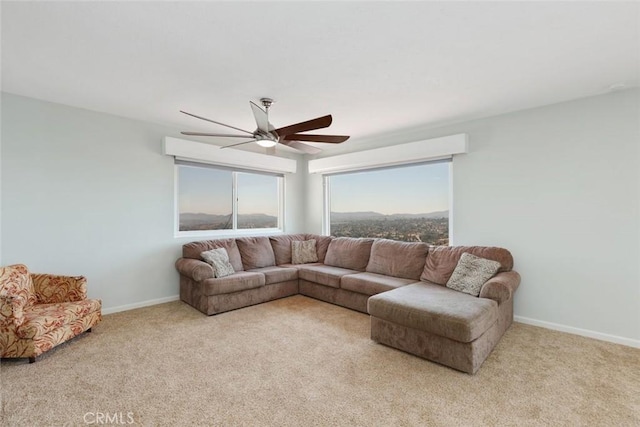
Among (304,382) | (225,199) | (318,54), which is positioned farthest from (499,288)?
(225,199)

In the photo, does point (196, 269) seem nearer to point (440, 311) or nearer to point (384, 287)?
point (384, 287)

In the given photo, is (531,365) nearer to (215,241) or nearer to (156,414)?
(156,414)

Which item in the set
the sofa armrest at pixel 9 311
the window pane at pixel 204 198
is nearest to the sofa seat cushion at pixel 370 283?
the window pane at pixel 204 198

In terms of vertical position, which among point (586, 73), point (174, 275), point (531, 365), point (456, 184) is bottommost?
point (531, 365)

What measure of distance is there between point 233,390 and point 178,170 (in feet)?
10.8

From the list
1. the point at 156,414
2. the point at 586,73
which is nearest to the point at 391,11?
the point at 586,73

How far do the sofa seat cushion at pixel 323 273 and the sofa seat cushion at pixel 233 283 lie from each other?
0.70m

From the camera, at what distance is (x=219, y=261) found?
391 cm

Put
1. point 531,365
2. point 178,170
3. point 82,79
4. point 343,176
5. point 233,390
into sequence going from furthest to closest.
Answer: point 343,176, point 178,170, point 82,79, point 531,365, point 233,390

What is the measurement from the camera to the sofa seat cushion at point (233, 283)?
3.55m

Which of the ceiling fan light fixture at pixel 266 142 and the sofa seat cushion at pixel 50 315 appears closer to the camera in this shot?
the sofa seat cushion at pixel 50 315

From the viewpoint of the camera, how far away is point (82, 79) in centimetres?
269

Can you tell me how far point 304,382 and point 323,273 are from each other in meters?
2.02

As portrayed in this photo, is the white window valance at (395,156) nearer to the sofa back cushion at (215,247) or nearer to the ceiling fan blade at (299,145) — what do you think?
the ceiling fan blade at (299,145)
